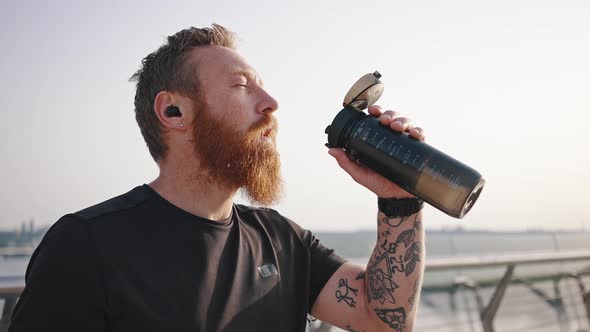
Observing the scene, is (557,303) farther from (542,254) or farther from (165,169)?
(165,169)

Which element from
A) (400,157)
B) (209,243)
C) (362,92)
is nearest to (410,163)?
(400,157)

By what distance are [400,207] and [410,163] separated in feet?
0.73

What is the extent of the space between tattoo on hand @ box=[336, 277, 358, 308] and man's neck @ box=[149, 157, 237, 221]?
Result: 0.43 metres

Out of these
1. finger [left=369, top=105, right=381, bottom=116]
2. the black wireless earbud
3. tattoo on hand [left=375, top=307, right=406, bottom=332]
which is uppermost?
finger [left=369, top=105, right=381, bottom=116]

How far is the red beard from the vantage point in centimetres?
146

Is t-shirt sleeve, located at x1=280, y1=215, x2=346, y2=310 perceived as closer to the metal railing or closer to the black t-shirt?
the black t-shirt

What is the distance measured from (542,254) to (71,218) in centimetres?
279

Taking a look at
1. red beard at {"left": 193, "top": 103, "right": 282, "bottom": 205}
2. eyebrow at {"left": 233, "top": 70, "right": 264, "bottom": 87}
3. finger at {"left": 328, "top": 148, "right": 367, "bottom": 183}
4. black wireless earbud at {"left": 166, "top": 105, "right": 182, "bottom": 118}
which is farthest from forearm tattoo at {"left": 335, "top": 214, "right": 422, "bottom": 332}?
black wireless earbud at {"left": 166, "top": 105, "right": 182, "bottom": 118}

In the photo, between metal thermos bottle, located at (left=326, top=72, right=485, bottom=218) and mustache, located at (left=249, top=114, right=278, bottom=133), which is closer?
metal thermos bottle, located at (left=326, top=72, right=485, bottom=218)

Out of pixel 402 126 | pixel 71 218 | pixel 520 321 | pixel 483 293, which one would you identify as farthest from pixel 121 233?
pixel 520 321

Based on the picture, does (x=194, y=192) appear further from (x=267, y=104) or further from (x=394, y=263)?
(x=394, y=263)

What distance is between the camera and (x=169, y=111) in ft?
5.16

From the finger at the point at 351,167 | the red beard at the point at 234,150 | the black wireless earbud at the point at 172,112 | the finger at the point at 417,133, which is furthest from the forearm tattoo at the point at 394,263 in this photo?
the black wireless earbud at the point at 172,112

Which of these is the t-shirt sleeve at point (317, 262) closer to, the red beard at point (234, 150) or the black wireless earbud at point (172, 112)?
the red beard at point (234, 150)
